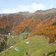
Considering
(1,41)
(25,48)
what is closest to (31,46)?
(25,48)

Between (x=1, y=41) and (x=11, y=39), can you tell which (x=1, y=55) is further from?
(x=11, y=39)

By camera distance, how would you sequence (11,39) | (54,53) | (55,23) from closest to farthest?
1. (54,53)
2. (11,39)
3. (55,23)

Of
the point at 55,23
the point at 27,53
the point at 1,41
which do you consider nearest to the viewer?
the point at 27,53

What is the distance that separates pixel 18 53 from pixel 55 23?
69.1 metres

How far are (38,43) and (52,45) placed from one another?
31.3 feet

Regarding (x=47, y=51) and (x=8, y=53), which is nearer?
(x=47, y=51)

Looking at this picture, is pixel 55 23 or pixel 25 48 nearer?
pixel 25 48

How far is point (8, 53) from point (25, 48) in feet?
22.7

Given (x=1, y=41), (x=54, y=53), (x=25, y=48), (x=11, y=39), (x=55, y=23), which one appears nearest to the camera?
(x=54, y=53)

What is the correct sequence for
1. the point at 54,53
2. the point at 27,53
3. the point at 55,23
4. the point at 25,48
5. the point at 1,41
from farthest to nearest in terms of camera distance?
the point at 55,23 < the point at 1,41 < the point at 25,48 < the point at 27,53 < the point at 54,53

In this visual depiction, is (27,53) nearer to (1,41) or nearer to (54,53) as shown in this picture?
(54,53)

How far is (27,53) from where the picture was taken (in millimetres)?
83875

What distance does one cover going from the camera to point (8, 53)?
8988cm

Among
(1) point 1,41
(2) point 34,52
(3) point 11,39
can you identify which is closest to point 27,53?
(2) point 34,52
